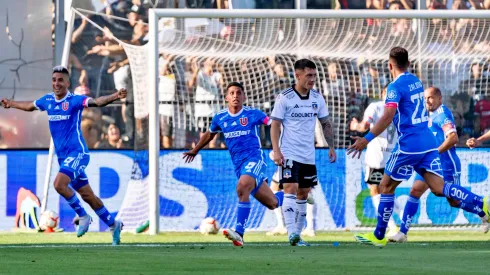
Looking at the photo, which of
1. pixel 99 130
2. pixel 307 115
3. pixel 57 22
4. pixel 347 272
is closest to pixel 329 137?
pixel 307 115

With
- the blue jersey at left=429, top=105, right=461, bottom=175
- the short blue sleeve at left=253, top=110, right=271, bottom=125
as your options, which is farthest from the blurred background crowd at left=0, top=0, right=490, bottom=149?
the short blue sleeve at left=253, top=110, right=271, bottom=125

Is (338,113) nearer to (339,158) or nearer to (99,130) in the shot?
(339,158)

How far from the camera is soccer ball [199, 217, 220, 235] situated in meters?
16.0

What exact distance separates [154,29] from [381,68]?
12.9 feet

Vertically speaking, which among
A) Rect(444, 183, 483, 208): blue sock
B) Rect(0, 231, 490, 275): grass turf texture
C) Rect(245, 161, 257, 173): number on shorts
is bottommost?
Rect(0, 231, 490, 275): grass turf texture

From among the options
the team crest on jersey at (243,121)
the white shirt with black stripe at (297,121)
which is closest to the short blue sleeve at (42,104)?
the team crest on jersey at (243,121)

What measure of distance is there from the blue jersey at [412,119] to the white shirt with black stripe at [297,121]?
0.96 meters

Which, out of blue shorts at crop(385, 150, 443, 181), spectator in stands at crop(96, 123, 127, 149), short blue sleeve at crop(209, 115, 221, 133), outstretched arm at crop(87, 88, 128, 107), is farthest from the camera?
spectator in stands at crop(96, 123, 127, 149)

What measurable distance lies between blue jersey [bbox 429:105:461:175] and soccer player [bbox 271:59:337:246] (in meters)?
1.54

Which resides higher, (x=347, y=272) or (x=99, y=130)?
(x=99, y=130)

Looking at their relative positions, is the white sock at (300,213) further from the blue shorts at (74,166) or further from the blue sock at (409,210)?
the blue shorts at (74,166)

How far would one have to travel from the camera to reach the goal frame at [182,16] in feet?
50.4

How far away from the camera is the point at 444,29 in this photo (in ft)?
56.4

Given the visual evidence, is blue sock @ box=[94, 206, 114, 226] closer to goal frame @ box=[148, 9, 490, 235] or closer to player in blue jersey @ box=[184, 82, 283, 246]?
player in blue jersey @ box=[184, 82, 283, 246]
